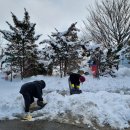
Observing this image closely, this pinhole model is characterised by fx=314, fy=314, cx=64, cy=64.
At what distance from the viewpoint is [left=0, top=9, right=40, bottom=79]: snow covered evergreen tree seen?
18094 millimetres

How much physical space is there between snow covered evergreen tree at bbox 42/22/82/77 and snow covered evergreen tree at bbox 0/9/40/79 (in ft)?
3.06

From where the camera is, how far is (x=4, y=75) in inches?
757

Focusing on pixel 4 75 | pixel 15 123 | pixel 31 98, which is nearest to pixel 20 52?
pixel 4 75

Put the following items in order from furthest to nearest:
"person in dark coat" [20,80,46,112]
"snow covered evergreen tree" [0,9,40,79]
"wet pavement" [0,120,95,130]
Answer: "snow covered evergreen tree" [0,9,40,79], "person in dark coat" [20,80,46,112], "wet pavement" [0,120,95,130]

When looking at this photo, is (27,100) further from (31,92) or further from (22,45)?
(22,45)

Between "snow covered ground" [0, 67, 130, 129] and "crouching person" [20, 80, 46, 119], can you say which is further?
"crouching person" [20, 80, 46, 119]

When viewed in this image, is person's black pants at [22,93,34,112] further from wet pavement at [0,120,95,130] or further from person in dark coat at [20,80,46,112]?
wet pavement at [0,120,95,130]

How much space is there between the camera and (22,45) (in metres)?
18.3

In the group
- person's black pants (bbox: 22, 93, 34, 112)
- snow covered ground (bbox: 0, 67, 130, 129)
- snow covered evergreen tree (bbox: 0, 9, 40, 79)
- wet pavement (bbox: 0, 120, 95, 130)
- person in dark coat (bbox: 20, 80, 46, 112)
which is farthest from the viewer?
snow covered evergreen tree (bbox: 0, 9, 40, 79)

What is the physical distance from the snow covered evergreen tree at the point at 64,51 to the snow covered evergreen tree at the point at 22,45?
934 mm

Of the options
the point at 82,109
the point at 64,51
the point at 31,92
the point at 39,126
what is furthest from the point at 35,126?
the point at 64,51

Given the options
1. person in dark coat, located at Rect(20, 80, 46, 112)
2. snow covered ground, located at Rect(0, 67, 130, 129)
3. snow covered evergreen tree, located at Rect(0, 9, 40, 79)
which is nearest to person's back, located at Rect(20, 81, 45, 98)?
person in dark coat, located at Rect(20, 80, 46, 112)

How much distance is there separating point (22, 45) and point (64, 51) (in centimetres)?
248

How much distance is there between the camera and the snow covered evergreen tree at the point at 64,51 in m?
18.2
